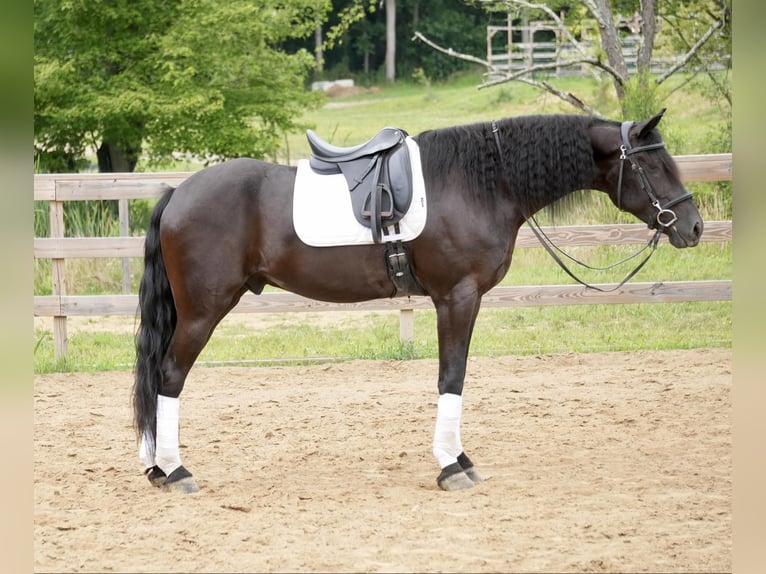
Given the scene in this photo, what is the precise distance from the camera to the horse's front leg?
4199mm

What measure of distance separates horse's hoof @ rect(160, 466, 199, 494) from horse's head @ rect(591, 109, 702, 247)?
270 centimetres

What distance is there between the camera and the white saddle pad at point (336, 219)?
4.20 metres

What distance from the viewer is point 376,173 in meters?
4.24

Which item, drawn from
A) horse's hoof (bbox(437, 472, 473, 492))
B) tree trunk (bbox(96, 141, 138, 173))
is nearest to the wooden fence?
horse's hoof (bbox(437, 472, 473, 492))

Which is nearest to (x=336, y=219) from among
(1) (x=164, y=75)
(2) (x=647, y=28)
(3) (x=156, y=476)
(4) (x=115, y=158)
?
(3) (x=156, y=476)

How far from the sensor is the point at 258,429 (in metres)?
5.47

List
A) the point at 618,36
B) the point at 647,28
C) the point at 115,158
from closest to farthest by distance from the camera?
1. the point at 647,28
2. the point at 618,36
3. the point at 115,158

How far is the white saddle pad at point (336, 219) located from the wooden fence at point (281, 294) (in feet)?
9.01

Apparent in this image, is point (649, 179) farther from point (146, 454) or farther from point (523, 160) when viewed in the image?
point (146, 454)

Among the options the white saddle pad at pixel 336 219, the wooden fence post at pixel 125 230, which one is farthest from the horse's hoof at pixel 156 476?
the wooden fence post at pixel 125 230

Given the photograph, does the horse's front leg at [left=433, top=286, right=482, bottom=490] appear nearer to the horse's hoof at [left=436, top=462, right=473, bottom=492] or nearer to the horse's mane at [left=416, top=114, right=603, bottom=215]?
the horse's hoof at [left=436, top=462, right=473, bottom=492]

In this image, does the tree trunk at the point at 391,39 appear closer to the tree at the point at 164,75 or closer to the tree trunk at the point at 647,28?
the tree at the point at 164,75

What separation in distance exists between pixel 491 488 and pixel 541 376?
2.61 m

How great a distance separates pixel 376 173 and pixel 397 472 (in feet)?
5.49
